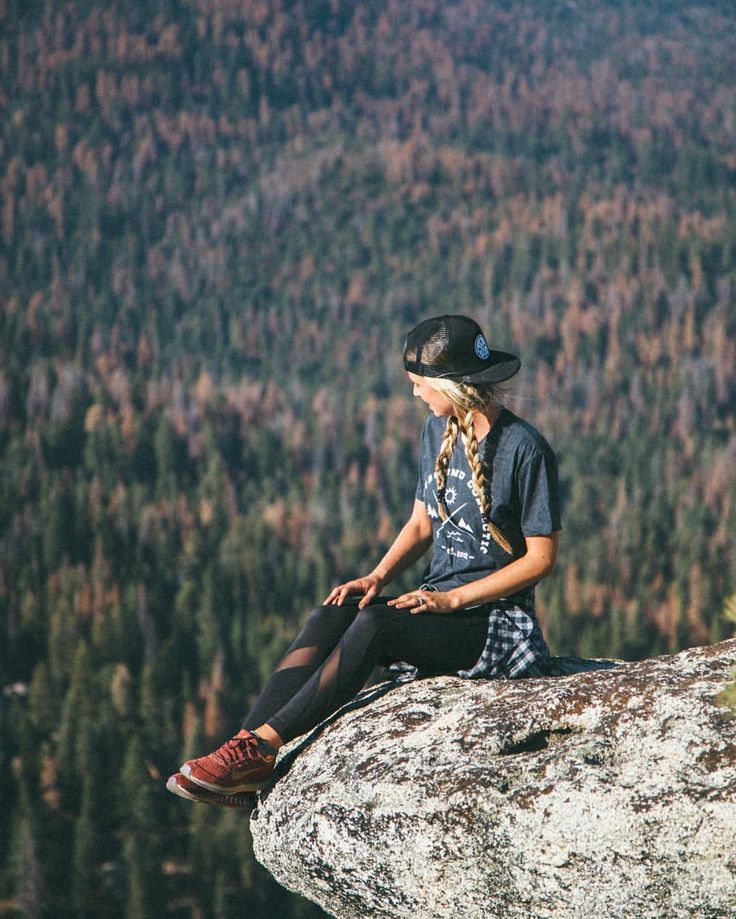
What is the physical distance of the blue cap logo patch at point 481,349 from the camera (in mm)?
7363

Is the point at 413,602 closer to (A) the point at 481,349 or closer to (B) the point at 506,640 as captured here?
(B) the point at 506,640

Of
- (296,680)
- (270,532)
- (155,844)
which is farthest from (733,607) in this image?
(270,532)

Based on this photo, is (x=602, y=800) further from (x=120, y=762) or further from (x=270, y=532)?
(x=270, y=532)

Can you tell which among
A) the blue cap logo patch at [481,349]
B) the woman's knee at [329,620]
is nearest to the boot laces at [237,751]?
the woman's knee at [329,620]

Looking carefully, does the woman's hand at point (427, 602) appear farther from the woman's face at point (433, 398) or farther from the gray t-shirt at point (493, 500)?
the woman's face at point (433, 398)

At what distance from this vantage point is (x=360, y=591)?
7.78m

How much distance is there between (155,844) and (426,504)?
9557cm

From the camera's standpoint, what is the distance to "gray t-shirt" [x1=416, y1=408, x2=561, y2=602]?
720cm

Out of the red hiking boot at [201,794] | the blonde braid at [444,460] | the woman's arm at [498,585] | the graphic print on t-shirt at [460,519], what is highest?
the blonde braid at [444,460]

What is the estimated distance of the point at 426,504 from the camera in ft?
25.9

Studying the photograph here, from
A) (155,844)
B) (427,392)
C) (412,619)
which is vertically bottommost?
(155,844)

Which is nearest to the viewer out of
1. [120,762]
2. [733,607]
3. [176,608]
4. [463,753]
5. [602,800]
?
[733,607]

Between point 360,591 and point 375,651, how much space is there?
609 millimetres

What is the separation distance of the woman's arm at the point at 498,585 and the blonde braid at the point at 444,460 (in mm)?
582
